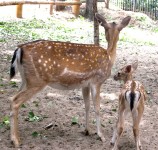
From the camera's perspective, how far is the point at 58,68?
568cm

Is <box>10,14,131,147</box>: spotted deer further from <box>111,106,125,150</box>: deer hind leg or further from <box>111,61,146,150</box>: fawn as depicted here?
<box>111,61,146,150</box>: fawn

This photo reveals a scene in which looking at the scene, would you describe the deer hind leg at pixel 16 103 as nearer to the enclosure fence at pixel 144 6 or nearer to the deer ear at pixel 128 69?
the deer ear at pixel 128 69

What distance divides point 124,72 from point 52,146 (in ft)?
4.88

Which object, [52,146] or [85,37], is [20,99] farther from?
[85,37]

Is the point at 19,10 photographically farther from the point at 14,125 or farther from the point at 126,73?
the point at 14,125

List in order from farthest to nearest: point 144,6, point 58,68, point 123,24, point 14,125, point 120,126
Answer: point 144,6
point 123,24
point 58,68
point 14,125
point 120,126

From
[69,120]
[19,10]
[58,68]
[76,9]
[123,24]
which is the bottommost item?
[76,9]

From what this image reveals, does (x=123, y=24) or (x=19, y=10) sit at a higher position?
(x=123, y=24)

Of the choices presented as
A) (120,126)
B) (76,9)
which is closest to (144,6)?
(76,9)

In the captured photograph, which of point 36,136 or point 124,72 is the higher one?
point 124,72

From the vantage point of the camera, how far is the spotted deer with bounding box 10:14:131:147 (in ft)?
18.1

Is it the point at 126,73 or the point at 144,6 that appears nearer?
the point at 126,73

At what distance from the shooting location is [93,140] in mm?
6016

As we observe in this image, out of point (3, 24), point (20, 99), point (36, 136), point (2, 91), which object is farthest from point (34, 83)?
point (3, 24)
